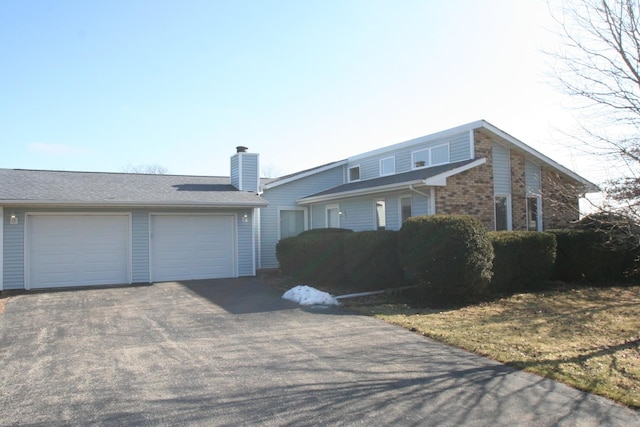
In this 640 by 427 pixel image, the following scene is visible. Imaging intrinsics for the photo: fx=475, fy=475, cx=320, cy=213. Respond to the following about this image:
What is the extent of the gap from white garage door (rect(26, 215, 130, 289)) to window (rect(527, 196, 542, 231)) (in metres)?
Result: 12.7

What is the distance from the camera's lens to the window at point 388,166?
1778cm

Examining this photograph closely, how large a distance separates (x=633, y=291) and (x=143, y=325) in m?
12.0

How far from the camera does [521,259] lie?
39.1 feet

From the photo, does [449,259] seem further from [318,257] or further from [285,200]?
[285,200]

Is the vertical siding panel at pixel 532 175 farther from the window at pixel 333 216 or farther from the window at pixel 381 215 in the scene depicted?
the window at pixel 333 216

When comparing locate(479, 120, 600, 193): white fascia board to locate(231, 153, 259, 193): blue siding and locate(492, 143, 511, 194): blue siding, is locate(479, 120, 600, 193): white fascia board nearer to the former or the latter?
locate(492, 143, 511, 194): blue siding

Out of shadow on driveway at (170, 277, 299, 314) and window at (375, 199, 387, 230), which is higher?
window at (375, 199, 387, 230)

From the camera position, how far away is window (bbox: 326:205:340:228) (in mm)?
18141

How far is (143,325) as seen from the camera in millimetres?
8453

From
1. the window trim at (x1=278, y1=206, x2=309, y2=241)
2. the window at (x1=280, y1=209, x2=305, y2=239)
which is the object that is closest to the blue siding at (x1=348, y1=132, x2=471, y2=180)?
the window trim at (x1=278, y1=206, x2=309, y2=241)

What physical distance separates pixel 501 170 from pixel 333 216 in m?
6.40

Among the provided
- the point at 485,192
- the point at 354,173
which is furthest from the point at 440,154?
A: the point at 354,173

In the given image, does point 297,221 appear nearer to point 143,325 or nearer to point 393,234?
point 393,234

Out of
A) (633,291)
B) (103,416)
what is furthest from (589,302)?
(103,416)
